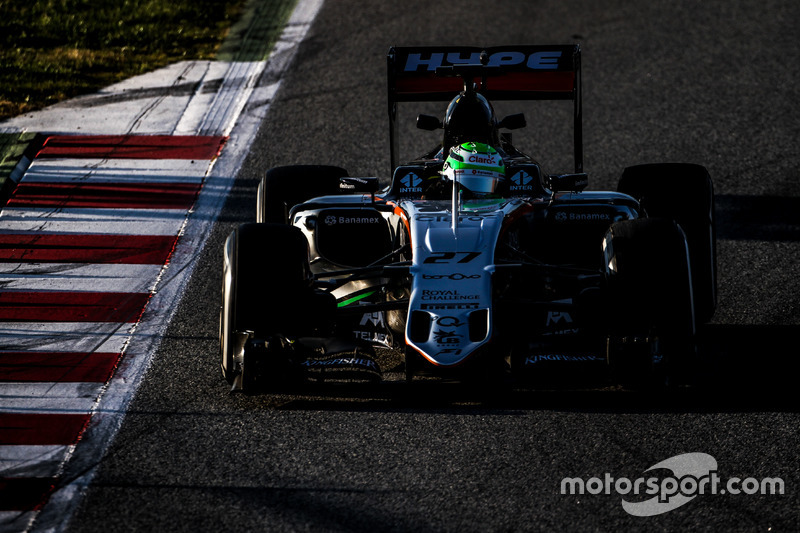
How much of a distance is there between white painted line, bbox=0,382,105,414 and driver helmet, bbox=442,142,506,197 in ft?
9.25

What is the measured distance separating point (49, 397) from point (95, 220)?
3.24 meters

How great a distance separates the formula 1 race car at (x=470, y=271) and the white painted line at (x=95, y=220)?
5.44 ft

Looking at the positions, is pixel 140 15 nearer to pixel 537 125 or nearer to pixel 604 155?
pixel 537 125

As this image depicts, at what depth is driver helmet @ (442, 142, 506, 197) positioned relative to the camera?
8195 millimetres

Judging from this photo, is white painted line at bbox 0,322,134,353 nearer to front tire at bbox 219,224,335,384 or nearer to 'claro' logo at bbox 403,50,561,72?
front tire at bbox 219,224,335,384

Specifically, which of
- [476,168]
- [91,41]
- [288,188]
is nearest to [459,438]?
[476,168]

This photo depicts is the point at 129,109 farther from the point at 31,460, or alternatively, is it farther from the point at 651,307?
the point at 651,307

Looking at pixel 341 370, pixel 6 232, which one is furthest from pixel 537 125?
pixel 341 370

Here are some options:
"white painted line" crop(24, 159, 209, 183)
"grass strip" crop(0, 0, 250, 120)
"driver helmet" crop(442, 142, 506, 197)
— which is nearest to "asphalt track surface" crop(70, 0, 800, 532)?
"white painted line" crop(24, 159, 209, 183)

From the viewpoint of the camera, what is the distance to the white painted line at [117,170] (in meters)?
11.1

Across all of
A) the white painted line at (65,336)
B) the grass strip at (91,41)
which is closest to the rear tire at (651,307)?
the white painted line at (65,336)

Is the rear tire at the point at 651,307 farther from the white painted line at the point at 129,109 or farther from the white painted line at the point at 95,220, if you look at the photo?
the white painted line at the point at 129,109

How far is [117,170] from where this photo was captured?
1137 centimetres

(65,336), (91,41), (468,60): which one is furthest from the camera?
(91,41)
